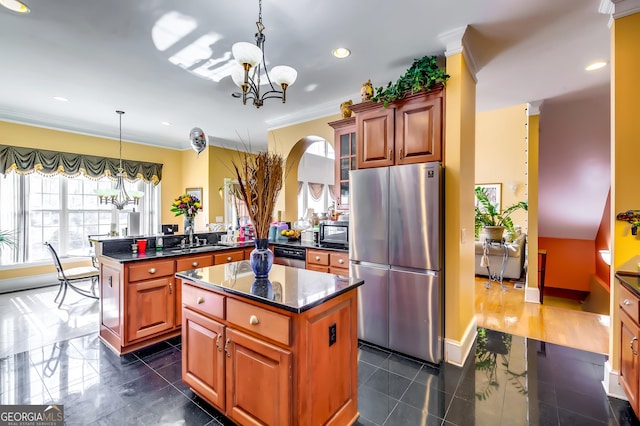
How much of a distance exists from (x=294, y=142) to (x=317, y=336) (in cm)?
375

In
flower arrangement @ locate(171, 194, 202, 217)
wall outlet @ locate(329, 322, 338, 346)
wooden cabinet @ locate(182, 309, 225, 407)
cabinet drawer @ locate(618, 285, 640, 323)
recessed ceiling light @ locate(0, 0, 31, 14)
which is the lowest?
wooden cabinet @ locate(182, 309, 225, 407)

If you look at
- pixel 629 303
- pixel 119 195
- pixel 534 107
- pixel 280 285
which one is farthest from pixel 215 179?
pixel 629 303

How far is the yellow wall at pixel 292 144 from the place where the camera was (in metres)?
4.46

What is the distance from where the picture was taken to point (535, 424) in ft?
6.17

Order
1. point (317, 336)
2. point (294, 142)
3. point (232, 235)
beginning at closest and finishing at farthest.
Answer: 1. point (317, 336)
2. point (232, 235)
3. point (294, 142)

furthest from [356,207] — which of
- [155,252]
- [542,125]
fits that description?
[542,125]

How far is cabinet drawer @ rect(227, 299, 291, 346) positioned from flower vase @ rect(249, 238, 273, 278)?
0.95 ft

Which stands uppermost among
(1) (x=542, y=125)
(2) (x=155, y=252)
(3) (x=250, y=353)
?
(1) (x=542, y=125)

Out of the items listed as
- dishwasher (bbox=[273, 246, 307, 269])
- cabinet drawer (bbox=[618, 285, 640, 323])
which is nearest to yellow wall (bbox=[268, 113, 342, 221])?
dishwasher (bbox=[273, 246, 307, 269])

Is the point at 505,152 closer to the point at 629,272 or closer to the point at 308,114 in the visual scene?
the point at 308,114

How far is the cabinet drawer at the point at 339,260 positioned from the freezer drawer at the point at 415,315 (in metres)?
0.62

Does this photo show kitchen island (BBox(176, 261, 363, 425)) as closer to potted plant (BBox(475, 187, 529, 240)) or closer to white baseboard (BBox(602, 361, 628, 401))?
white baseboard (BBox(602, 361, 628, 401))

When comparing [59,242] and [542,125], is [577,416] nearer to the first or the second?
[542,125]

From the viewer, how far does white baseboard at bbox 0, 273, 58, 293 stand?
15.7ft
